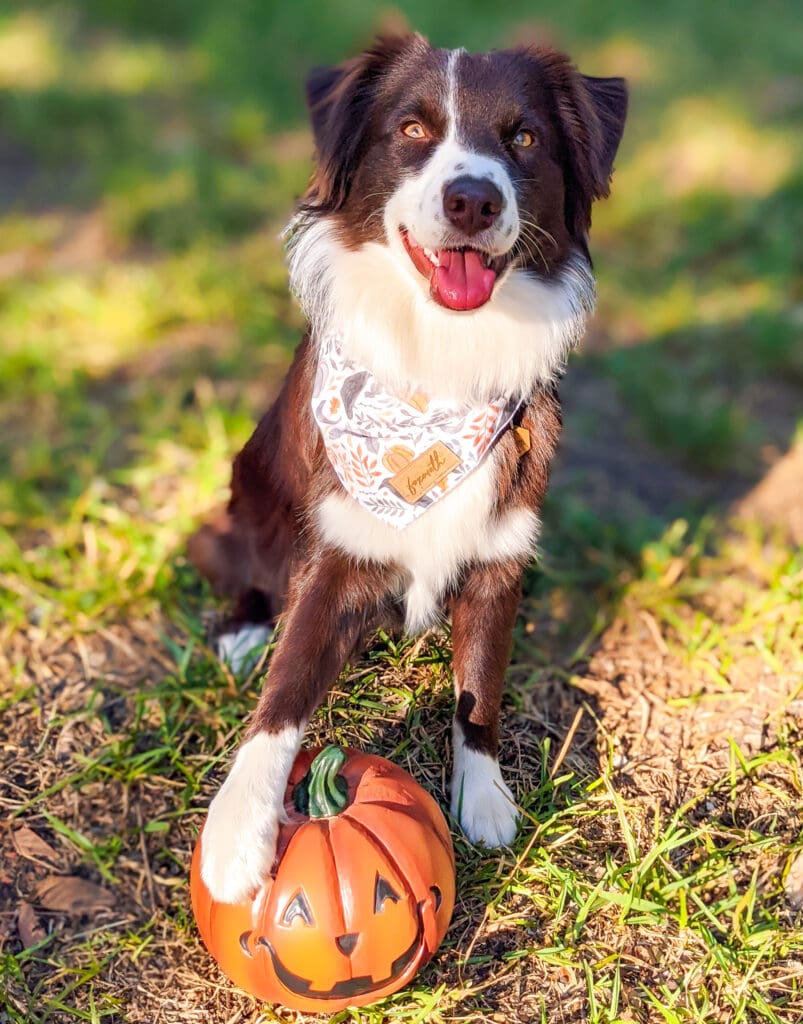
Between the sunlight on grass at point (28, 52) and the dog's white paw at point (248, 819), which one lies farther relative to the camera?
the sunlight on grass at point (28, 52)

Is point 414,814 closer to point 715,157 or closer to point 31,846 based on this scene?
point 31,846

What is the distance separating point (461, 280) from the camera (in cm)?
236

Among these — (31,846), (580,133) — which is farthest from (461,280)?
(31,846)

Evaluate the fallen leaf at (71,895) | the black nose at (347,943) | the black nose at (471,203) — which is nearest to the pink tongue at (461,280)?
the black nose at (471,203)

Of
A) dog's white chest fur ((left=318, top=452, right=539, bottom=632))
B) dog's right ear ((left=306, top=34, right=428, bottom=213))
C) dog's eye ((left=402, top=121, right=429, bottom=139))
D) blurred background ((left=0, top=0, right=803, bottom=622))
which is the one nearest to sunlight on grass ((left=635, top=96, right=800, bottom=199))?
blurred background ((left=0, top=0, right=803, bottom=622))

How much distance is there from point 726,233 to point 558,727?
152 inches

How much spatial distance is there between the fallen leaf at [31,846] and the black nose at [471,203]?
1787mm

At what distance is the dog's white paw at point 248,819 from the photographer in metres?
2.19

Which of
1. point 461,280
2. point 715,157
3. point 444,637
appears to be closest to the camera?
point 461,280

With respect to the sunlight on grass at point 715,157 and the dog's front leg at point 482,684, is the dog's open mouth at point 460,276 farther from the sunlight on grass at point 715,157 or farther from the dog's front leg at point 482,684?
the sunlight on grass at point 715,157

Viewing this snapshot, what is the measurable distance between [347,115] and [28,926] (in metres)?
2.02

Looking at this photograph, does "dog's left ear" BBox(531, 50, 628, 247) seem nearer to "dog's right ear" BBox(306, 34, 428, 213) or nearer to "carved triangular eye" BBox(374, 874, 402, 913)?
"dog's right ear" BBox(306, 34, 428, 213)

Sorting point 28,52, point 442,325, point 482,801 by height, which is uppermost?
point 442,325

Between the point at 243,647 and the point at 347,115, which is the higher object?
the point at 347,115
